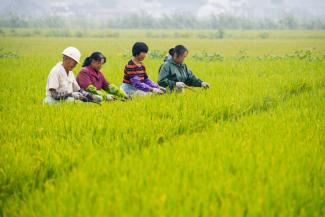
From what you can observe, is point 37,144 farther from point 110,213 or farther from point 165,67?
point 165,67

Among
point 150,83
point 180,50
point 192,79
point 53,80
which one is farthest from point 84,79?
point 192,79

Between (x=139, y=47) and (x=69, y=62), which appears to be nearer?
(x=69, y=62)

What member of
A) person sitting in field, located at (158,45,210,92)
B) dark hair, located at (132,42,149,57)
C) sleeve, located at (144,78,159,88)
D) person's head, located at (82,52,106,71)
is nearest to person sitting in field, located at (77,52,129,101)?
person's head, located at (82,52,106,71)

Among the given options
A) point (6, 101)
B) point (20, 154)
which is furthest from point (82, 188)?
point (6, 101)

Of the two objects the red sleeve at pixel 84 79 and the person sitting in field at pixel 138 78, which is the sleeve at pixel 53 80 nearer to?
the red sleeve at pixel 84 79

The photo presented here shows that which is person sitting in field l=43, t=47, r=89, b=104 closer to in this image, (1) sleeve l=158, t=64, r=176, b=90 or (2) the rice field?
(2) the rice field

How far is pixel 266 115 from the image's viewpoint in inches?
194

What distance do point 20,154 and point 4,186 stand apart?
48 cm

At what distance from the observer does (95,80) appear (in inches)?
239

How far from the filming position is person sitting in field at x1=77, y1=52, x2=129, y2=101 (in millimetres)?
5798

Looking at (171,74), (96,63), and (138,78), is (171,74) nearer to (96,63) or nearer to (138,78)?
(138,78)

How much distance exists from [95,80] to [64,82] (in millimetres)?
646

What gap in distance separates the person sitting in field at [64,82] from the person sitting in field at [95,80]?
0.17m

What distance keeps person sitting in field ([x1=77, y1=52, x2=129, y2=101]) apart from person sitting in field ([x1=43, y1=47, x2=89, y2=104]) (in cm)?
17
